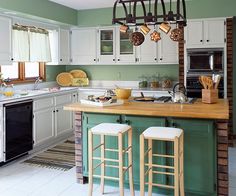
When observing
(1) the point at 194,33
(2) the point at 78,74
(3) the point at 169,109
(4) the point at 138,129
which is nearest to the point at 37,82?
(2) the point at 78,74

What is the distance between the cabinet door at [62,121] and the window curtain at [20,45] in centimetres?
108

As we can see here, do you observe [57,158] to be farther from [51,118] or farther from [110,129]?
[110,129]

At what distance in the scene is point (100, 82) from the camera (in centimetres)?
681

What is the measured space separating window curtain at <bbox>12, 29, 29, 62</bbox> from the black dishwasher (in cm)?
96

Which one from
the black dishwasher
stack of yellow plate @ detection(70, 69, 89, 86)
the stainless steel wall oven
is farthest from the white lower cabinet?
the stainless steel wall oven

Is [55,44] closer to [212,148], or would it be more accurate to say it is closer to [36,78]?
[36,78]

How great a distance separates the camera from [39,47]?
5773mm

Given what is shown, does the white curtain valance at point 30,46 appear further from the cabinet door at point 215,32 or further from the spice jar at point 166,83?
the cabinet door at point 215,32

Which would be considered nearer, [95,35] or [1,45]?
[1,45]

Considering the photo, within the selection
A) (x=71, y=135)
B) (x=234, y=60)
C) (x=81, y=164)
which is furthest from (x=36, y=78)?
(x=234, y=60)

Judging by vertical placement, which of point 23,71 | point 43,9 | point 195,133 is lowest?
point 195,133

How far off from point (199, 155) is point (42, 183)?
1.90 m

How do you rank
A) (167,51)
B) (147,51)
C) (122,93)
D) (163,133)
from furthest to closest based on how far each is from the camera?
(147,51), (167,51), (122,93), (163,133)

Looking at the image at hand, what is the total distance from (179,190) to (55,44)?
13.5 ft
